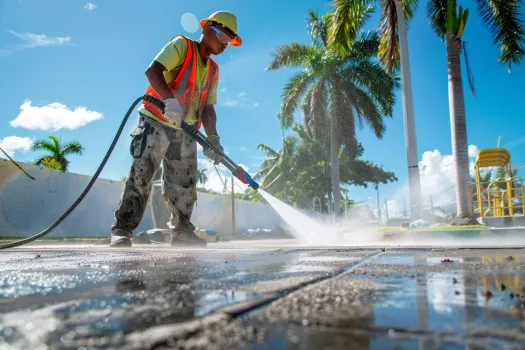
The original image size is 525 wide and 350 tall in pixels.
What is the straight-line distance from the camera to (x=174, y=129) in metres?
3.52

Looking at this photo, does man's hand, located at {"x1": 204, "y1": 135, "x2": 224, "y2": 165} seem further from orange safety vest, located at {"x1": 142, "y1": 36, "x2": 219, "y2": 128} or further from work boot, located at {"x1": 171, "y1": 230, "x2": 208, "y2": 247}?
work boot, located at {"x1": 171, "y1": 230, "x2": 208, "y2": 247}

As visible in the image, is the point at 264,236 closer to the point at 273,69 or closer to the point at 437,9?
the point at 273,69

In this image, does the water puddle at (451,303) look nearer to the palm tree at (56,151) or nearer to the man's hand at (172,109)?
the man's hand at (172,109)

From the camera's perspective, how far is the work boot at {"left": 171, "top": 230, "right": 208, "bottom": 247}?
352cm

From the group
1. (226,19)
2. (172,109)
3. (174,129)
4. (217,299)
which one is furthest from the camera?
(174,129)

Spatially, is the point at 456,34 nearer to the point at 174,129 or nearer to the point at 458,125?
the point at 458,125

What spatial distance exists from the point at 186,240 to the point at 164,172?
2.21 ft

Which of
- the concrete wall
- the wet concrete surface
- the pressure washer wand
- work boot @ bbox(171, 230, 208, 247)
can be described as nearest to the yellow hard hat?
the pressure washer wand

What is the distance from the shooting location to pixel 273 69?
1784cm

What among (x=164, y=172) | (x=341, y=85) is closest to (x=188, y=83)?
(x=164, y=172)

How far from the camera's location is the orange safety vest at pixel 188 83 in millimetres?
3384

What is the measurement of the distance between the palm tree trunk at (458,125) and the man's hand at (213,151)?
20.1 feet

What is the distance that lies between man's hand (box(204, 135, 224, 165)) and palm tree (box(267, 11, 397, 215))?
47.2 ft

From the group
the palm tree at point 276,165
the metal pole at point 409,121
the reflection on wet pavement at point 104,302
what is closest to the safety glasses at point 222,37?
the reflection on wet pavement at point 104,302
